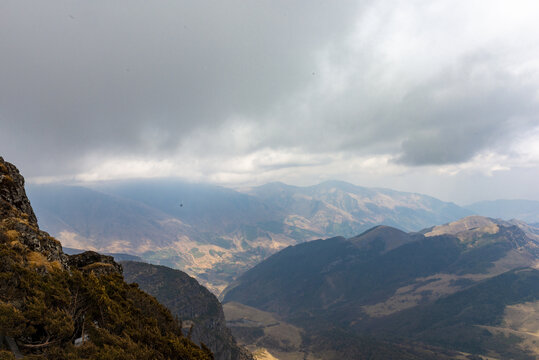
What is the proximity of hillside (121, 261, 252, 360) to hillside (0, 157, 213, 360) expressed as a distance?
117137 millimetres

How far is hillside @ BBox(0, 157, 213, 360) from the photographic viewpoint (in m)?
19.3

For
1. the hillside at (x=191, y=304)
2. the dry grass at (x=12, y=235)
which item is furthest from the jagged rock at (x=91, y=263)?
the hillside at (x=191, y=304)

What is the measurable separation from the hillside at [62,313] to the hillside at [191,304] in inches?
4612

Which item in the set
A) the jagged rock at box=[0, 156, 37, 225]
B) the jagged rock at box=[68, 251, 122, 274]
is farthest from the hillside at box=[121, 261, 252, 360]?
the jagged rock at box=[0, 156, 37, 225]

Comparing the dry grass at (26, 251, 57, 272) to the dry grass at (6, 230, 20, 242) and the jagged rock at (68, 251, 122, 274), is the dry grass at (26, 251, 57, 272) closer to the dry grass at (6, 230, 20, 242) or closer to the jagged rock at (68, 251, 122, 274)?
the dry grass at (6, 230, 20, 242)

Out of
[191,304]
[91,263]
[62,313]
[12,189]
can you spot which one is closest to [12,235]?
[62,313]

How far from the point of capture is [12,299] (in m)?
20.2

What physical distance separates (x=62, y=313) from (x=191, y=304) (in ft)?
549

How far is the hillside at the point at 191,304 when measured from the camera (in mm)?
135375

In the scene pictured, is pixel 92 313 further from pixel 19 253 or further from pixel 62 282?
pixel 19 253

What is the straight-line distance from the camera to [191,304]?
16912 cm

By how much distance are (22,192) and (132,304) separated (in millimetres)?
28726

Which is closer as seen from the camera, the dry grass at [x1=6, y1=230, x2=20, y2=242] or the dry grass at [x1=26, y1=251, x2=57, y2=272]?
the dry grass at [x1=26, y1=251, x2=57, y2=272]

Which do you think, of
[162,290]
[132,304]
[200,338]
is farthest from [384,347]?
[132,304]
